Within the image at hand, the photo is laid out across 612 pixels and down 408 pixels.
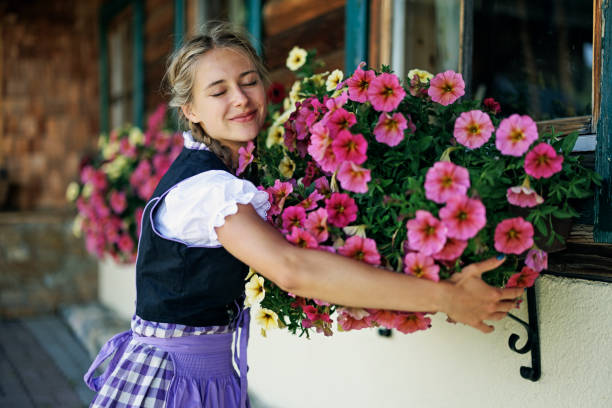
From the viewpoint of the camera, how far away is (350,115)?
1.09 metres

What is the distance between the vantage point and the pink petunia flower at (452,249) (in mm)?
967

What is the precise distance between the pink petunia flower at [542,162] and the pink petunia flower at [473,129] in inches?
3.7

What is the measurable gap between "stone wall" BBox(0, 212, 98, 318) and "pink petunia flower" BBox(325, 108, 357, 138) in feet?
14.0

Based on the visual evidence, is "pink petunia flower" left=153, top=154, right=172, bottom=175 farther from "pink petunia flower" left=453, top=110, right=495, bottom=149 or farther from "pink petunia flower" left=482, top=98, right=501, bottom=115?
"pink petunia flower" left=453, top=110, right=495, bottom=149

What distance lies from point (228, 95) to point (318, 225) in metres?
0.49

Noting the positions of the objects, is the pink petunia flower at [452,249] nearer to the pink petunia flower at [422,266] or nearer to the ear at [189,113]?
the pink petunia flower at [422,266]

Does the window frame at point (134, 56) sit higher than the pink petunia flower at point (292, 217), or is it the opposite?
the window frame at point (134, 56)

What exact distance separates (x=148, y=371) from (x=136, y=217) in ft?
6.59

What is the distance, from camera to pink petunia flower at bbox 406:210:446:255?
0.96 metres

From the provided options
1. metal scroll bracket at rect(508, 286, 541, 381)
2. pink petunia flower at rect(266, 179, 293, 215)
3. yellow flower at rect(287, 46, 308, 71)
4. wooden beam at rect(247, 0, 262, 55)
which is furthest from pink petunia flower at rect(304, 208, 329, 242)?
wooden beam at rect(247, 0, 262, 55)

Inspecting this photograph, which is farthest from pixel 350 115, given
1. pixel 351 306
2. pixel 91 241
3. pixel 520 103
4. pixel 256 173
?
pixel 91 241

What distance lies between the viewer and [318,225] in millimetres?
1071

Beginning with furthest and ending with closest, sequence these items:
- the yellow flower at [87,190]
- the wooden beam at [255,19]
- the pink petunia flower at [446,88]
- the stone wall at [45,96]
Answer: the stone wall at [45,96], the yellow flower at [87,190], the wooden beam at [255,19], the pink petunia flower at [446,88]

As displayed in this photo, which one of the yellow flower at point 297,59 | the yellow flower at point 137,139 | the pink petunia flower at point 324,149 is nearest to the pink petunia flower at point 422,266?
the pink petunia flower at point 324,149
